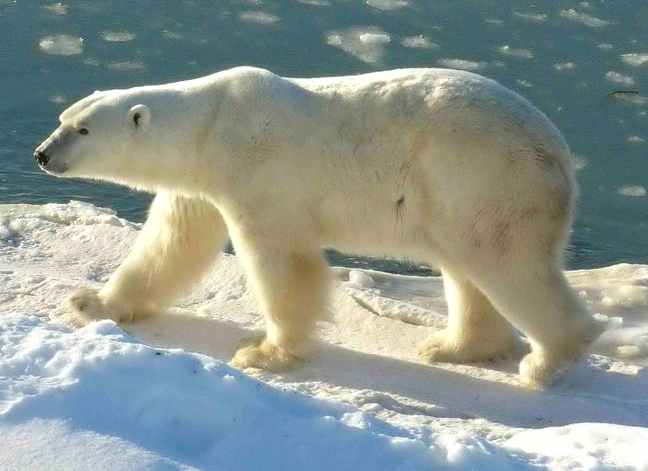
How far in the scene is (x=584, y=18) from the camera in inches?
368

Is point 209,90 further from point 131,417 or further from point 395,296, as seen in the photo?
point 131,417

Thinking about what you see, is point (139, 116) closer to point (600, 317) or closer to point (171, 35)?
point (600, 317)

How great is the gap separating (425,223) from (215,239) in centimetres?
102

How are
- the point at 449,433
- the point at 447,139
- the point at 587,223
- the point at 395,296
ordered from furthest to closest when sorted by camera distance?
the point at 587,223
the point at 395,296
the point at 447,139
the point at 449,433

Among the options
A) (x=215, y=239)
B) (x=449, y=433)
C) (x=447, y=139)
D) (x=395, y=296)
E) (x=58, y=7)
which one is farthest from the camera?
(x=58, y=7)

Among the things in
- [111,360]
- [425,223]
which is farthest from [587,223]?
[111,360]

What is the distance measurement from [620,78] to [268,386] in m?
5.67

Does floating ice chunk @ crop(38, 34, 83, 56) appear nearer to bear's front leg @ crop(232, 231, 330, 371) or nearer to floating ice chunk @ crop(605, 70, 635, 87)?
floating ice chunk @ crop(605, 70, 635, 87)

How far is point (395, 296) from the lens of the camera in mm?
5746

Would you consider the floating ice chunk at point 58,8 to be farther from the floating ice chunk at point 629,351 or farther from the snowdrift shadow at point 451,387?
the floating ice chunk at point 629,351

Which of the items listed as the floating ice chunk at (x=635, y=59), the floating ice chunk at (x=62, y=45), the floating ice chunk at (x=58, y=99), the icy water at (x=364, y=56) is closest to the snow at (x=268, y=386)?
the icy water at (x=364, y=56)

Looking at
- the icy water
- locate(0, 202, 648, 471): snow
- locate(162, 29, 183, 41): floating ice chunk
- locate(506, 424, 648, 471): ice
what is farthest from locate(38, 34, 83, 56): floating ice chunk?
locate(506, 424, 648, 471): ice

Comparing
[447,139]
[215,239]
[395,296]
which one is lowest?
[395,296]

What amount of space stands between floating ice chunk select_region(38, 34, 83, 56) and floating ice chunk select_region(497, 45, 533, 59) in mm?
3068
